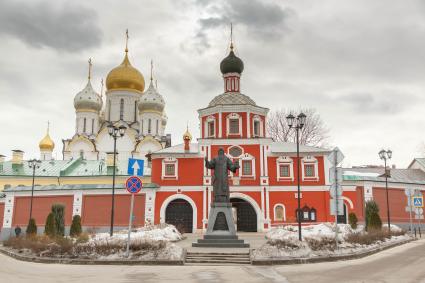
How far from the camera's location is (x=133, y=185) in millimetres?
12547

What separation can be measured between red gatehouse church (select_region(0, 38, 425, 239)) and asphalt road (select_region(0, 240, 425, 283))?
16766 mm

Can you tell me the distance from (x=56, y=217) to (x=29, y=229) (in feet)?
10.2

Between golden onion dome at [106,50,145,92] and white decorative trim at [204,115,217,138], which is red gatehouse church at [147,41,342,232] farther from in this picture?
golden onion dome at [106,50,145,92]

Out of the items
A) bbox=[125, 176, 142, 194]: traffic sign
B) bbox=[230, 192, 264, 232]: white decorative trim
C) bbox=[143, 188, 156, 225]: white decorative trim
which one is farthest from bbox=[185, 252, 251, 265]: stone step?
bbox=[143, 188, 156, 225]: white decorative trim

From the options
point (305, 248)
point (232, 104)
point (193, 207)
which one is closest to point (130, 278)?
point (305, 248)

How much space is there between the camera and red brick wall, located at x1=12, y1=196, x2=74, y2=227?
31078 mm

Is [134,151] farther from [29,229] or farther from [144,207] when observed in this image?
[29,229]

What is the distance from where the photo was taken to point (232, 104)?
103ft

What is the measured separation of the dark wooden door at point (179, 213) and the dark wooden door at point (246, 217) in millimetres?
3573

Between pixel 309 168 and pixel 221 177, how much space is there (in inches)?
582

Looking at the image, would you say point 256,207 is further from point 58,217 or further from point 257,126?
point 58,217

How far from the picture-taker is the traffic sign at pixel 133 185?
12445 millimetres

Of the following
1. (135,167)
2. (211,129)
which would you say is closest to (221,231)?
(135,167)

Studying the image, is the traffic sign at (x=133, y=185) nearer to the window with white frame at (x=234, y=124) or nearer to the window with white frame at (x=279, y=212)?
the window with white frame at (x=279, y=212)
